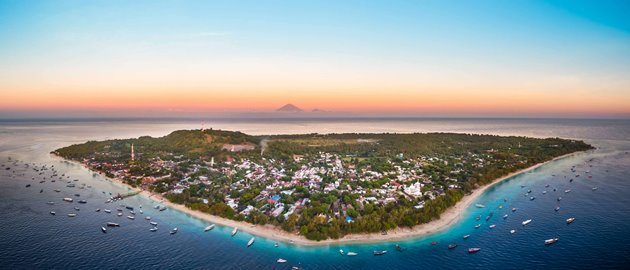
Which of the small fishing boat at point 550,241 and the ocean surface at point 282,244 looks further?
the small fishing boat at point 550,241

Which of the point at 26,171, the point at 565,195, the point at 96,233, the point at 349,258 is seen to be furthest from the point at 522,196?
the point at 26,171

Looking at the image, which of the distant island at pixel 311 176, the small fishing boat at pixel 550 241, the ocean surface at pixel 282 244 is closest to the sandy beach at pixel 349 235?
the distant island at pixel 311 176

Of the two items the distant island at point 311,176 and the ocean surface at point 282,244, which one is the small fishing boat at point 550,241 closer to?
the ocean surface at point 282,244

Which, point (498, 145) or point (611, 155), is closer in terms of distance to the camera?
point (611, 155)

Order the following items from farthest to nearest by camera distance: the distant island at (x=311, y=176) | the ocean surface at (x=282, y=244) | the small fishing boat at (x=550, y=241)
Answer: the distant island at (x=311, y=176)
the small fishing boat at (x=550, y=241)
the ocean surface at (x=282, y=244)

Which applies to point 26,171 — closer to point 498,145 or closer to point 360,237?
point 360,237

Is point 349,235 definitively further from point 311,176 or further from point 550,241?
point 311,176

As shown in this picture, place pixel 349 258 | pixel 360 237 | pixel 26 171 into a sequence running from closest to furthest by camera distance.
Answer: pixel 349 258, pixel 360 237, pixel 26 171

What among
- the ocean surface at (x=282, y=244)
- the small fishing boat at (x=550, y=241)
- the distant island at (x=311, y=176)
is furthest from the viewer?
the distant island at (x=311, y=176)

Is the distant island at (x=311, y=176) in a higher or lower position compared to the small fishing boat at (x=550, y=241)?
higher
